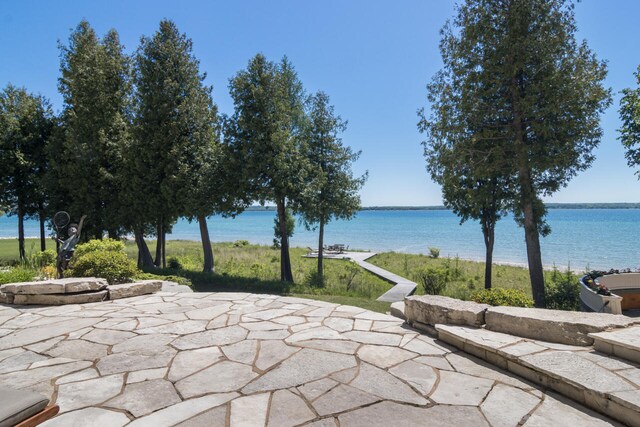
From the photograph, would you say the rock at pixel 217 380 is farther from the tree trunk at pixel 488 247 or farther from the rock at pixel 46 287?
the tree trunk at pixel 488 247

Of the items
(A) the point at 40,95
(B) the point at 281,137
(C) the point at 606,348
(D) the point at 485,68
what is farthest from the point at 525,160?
(A) the point at 40,95

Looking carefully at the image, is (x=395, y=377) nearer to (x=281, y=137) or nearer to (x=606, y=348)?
(x=606, y=348)

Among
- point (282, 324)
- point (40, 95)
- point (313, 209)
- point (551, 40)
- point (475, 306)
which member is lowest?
point (282, 324)

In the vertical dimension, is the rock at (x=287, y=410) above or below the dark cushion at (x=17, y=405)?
below

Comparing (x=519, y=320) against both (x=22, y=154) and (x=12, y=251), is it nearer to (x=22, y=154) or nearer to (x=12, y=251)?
(x=22, y=154)

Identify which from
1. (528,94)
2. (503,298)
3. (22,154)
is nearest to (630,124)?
(528,94)

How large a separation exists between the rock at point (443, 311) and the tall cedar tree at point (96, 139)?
13.3 metres

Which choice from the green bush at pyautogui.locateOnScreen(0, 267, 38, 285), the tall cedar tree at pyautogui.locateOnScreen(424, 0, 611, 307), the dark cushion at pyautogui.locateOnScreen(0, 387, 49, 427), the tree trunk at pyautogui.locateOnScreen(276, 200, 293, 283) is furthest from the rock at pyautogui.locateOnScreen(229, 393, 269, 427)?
the tree trunk at pyautogui.locateOnScreen(276, 200, 293, 283)

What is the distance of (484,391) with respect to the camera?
9.77 ft

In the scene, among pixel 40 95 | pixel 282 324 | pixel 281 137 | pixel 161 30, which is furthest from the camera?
pixel 40 95

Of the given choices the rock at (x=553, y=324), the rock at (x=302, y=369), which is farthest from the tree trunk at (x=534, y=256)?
the rock at (x=302, y=369)

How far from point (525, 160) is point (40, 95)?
21970 millimetres

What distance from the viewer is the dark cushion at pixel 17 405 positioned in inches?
80.4

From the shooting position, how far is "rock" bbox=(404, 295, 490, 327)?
435cm
